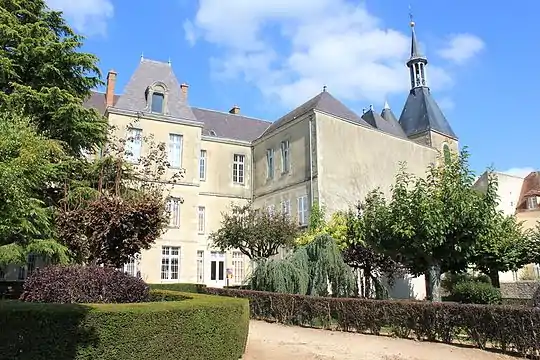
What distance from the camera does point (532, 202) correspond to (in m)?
31.1

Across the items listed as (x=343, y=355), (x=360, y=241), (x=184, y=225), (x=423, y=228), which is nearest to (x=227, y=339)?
(x=343, y=355)

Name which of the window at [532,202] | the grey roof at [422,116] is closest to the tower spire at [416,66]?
the grey roof at [422,116]

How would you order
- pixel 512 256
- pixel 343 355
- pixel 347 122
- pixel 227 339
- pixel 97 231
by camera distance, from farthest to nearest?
pixel 347 122 < pixel 512 256 < pixel 97 231 < pixel 343 355 < pixel 227 339

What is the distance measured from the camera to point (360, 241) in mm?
15602

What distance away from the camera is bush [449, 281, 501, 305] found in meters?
17.0

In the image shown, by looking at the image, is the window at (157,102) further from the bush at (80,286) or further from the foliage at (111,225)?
the bush at (80,286)

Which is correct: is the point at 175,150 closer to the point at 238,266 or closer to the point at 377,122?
the point at 238,266

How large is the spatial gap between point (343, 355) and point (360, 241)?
812cm

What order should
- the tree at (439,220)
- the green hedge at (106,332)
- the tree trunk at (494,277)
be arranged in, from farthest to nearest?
the tree trunk at (494,277), the tree at (439,220), the green hedge at (106,332)

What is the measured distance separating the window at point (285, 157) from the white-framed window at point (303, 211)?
2102 millimetres

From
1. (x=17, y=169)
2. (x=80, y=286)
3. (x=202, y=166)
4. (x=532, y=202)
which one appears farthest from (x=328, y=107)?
(x=532, y=202)

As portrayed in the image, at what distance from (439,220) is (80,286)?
8.61 meters

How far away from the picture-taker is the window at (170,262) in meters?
21.0

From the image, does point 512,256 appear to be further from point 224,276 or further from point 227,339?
point 227,339
